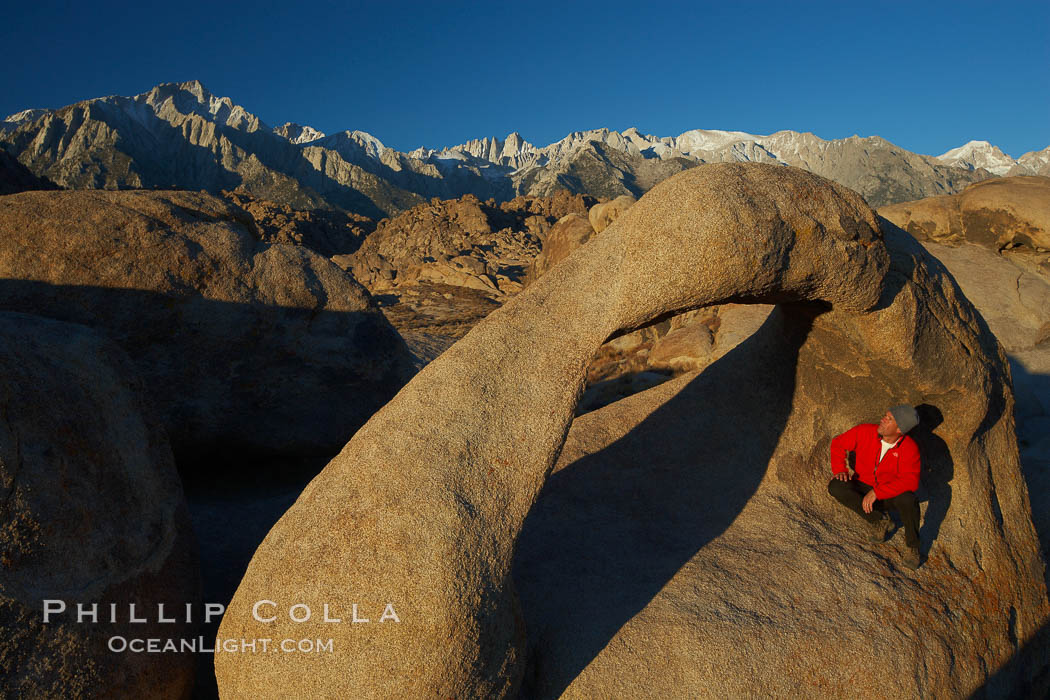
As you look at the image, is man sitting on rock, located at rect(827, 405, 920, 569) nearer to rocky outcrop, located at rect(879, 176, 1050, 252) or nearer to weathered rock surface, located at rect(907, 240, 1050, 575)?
weathered rock surface, located at rect(907, 240, 1050, 575)

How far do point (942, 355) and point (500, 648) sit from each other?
250 centimetres

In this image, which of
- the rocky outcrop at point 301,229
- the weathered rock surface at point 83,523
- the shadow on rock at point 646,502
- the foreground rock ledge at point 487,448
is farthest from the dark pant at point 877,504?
the rocky outcrop at point 301,229

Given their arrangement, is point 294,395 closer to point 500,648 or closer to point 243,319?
point 243,319

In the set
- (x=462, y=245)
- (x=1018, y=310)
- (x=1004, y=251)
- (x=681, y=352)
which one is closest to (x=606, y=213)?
(x=681, y=352)

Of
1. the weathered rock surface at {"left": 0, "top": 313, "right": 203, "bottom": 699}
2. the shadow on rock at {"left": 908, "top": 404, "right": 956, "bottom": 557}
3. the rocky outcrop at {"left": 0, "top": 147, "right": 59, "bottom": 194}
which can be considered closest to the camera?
the weathered rock surface at {"left": 0, "top": 313, "right": 203, "bottom": 699}

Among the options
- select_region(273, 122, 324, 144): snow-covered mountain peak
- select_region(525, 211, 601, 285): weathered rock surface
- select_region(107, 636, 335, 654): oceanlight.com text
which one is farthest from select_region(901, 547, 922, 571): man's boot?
select_region(273, 122, 324, 144): snow-covered mountain peak

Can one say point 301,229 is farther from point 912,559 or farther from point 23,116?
point 23,116

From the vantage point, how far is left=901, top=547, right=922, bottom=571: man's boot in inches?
119

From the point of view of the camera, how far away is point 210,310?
372cm

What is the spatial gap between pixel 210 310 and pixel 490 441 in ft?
7.88

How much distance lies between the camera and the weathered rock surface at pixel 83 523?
5.93 feet

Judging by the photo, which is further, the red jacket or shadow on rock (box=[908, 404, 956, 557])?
shadow on rock (box=[908, 404, 956, 557])

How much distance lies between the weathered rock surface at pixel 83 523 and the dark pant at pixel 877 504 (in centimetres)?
306

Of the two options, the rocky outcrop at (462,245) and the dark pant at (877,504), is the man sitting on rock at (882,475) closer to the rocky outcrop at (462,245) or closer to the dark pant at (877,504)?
the dark pant at (877,504)
